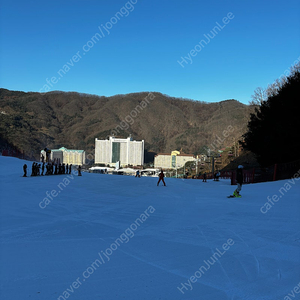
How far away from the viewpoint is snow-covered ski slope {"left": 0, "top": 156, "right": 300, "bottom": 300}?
4.11m

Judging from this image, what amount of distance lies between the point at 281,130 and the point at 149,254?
19.1 m

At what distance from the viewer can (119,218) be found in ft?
28.8

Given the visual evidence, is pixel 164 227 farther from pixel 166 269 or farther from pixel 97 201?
pixel 97 201

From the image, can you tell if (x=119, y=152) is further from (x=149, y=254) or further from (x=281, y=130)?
(x=149, y=254)

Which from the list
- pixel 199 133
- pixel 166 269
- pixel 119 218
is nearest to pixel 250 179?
pixel 119 218

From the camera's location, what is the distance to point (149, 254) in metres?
5.50

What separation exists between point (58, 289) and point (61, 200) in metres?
8.56

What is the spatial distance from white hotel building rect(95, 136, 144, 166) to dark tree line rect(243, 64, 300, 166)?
137290 mm

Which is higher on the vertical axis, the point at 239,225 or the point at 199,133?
the point at 199,133

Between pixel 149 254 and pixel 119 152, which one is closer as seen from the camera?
pixel 149 254

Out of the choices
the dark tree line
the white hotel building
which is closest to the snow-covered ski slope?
the dark tree line

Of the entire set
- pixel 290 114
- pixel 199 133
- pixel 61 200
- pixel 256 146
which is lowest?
pixel 61 200

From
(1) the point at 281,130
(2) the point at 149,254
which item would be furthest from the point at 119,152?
A: (2) the point at 149,254

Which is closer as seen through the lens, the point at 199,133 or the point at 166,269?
the point at 166,269
